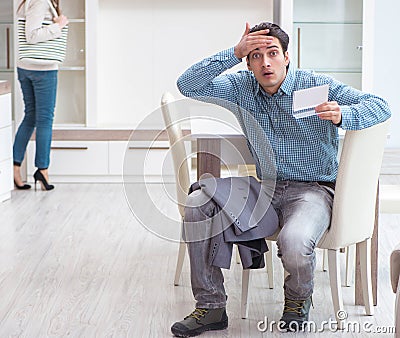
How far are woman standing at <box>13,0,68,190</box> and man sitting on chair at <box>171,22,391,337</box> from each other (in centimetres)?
253

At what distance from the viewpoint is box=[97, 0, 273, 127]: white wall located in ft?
21.9

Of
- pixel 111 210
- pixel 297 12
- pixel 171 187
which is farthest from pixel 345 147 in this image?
pixel 297 12

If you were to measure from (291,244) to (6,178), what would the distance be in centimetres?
308

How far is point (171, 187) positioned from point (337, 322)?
102cm

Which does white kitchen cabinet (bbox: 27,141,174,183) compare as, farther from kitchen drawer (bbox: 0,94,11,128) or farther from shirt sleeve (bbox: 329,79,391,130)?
shirt sleeve (bbox: 329,79,391,130)

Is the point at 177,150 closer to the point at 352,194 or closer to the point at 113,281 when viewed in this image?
the point at 113,281

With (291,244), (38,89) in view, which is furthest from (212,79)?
(38,89)

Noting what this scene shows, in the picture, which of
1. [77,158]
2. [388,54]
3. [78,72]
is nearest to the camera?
[77,158]

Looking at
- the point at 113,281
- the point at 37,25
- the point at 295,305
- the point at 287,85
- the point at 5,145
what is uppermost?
the point at 37,25

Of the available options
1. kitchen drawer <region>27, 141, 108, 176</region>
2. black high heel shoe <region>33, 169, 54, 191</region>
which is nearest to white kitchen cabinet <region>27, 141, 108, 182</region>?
kitchen drawer <region>27, 141, 108, 176</region>

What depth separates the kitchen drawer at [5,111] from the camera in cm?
554

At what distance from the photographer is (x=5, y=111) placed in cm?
560

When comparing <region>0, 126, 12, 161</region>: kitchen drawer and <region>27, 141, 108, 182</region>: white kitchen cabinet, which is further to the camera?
<region>27, 141, 108, 182</region>: white kitchen cabinet

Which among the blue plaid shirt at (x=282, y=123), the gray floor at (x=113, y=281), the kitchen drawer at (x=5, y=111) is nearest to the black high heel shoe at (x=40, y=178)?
the kitchen drawer at (x=5, y=111)
